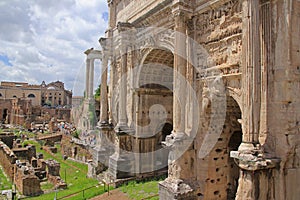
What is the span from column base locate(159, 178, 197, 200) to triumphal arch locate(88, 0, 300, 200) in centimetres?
3

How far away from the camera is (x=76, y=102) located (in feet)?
162

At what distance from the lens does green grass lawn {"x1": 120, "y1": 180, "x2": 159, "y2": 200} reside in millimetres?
10258

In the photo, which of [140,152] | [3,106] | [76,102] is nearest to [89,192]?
[140,152]

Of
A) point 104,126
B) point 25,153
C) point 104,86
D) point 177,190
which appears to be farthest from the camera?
point 25,153

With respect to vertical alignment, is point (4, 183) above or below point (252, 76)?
below

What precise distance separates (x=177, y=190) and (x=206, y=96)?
10.2 feet

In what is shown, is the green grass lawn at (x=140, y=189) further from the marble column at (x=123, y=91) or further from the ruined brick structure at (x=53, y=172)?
the ruined brick structure at (x=53, y=172)

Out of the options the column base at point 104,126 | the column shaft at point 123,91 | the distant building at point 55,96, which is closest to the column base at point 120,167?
the column shaft at point 123,91

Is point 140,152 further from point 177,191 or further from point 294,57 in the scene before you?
point 294,57

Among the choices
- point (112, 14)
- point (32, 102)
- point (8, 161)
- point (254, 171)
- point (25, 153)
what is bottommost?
point (25, 153)

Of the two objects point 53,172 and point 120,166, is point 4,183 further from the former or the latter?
point 120,166

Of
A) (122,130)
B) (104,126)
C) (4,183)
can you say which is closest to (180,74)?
(122,130)

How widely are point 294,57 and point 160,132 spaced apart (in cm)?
839

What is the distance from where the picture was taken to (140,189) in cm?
1106
